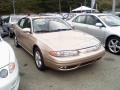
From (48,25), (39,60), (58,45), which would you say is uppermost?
(48,25)

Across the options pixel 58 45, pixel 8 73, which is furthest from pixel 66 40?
pixel 8 73

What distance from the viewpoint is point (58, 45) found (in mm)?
4375

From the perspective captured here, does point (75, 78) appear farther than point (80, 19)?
No

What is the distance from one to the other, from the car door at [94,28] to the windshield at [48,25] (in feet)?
4.56

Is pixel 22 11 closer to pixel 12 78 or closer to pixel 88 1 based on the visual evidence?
pixel 88 1

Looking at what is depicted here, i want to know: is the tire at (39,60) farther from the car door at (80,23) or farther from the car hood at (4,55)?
the car door at (80,23)

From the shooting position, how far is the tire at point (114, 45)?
6203 millimetres

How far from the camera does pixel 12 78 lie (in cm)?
301

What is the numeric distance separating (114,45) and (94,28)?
3.49 feet

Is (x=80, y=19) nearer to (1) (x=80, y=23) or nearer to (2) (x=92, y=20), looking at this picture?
(1) (x=80, y=23)

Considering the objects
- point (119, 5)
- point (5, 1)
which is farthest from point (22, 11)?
point (119, 5)

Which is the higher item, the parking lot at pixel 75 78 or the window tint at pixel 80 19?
the window tint at pixel 80 19

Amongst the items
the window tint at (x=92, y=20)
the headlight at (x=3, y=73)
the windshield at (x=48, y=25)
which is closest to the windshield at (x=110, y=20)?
the window tint at (x=92, y=20)

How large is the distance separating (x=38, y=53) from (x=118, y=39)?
2.75m
